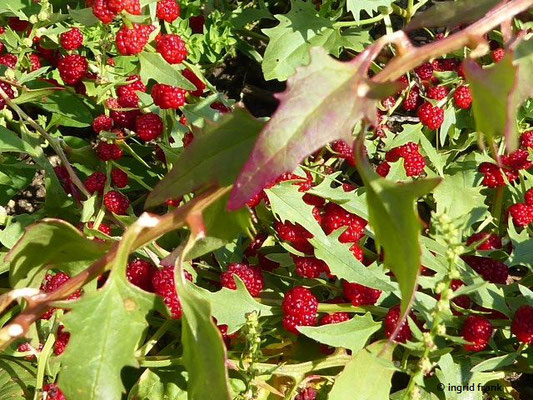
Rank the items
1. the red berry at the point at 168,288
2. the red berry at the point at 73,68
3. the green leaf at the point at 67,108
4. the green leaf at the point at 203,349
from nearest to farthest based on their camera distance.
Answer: the green leaf at the point at 203,349 → the red berry at the point at 168,288 → the red berry at the point at 73,68 → the green leaf at the point at 67,108

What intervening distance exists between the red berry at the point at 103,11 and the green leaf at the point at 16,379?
0.76 meters

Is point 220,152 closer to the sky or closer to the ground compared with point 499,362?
closer to the sky

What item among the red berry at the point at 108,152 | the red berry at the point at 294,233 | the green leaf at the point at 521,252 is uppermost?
the red berry at the point at 108,152

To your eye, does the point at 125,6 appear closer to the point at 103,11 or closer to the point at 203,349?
the point at 103,11

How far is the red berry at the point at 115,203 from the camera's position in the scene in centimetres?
157

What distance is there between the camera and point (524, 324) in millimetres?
1411

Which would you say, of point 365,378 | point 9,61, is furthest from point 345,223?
point 9,61

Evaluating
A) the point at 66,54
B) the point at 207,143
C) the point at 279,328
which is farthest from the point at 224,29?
the point at 207,143

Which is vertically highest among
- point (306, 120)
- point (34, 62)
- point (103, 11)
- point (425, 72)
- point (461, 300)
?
point (306, 120)

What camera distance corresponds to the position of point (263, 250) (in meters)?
1.68

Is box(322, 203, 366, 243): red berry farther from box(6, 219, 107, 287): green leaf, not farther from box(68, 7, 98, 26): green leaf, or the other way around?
box(68, 7, 98, 26): green leaf

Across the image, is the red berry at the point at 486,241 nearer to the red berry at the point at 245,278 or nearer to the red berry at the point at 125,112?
the red berry at the point at 245,278

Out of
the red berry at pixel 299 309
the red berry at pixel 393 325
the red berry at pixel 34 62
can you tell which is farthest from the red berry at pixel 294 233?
the red berry at pixel 34 62

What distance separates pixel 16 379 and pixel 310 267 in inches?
26.3
